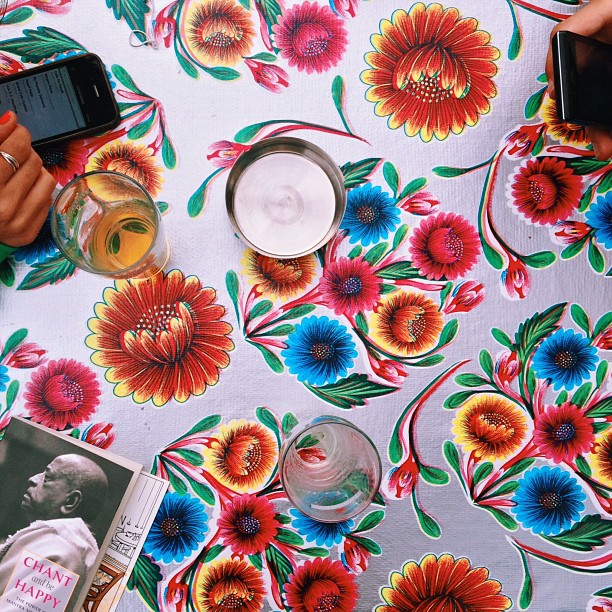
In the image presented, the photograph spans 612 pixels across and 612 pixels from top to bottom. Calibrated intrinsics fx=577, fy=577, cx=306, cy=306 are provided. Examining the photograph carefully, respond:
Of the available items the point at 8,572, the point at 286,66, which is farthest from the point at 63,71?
the point at 8,572

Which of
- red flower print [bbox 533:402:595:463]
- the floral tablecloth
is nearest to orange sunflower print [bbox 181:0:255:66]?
the floral tablecloth

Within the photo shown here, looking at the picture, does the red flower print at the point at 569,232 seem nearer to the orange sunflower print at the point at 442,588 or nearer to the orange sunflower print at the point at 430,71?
the orange sunflower print at the point at 430,71

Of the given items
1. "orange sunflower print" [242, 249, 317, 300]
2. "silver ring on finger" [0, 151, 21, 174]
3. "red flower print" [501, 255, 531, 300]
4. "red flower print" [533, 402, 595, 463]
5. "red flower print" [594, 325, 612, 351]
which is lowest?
"red flower print" [533, 402, 595, 463]

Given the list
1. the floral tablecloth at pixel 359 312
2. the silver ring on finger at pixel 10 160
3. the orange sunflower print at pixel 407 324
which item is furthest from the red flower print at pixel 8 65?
the orange sunflower print at pixel 407 324

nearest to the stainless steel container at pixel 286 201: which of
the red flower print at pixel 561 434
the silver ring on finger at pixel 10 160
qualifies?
the silver ring on finger at pixel 10 160

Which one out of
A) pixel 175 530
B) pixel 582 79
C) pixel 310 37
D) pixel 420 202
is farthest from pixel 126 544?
pixel 582 79

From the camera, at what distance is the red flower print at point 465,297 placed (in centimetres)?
67

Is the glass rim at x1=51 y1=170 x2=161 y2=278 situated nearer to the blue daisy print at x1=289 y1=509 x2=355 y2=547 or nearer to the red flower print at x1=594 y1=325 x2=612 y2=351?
the blue daisy print at x1=289 y1=509 x2=355 y2=547

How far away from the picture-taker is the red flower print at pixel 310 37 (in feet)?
2.20

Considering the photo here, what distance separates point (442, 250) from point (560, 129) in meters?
0.20

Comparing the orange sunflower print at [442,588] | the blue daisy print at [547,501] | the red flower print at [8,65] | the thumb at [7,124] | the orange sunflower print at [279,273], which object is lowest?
the orange sunflower print at [442,588]

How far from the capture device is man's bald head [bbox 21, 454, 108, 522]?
640 millimetres

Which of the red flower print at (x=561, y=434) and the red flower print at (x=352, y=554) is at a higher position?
the red flower print at (x=561, y=434)

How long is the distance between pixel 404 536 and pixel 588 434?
246mm
